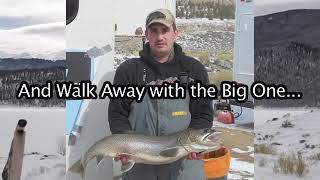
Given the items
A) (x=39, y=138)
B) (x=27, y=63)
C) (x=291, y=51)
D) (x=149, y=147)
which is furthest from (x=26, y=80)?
(x=291, y=51)

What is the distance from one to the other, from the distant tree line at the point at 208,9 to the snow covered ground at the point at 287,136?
2.29 ft

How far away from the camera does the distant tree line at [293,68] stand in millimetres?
3018

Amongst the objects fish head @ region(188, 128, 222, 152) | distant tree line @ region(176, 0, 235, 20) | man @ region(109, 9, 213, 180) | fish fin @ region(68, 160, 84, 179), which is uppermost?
distant tree line @ region(176, 0, 235, 20)

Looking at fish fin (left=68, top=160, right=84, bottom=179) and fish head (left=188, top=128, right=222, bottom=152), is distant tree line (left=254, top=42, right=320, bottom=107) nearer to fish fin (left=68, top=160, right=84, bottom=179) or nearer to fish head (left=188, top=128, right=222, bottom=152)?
fish head (left=188, top=128, right=222, bottom=152)

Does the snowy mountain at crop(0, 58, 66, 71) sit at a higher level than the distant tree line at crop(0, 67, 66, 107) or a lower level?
higher

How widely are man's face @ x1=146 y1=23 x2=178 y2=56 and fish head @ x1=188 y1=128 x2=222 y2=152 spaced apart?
582 millimetres

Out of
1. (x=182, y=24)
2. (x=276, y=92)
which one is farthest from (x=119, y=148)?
(x=276, y=92)

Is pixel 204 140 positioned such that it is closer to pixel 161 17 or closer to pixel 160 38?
pixel 160 38

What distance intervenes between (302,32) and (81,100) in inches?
62.0

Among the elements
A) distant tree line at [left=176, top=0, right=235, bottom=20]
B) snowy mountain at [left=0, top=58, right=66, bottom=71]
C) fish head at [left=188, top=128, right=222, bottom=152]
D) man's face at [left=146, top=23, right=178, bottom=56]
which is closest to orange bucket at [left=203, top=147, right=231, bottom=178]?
fish head at [left=188, top=128, right=222, bottom=152]

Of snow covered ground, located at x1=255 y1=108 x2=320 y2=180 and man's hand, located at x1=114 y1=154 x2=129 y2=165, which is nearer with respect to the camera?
man's hand, located at x1=114 y1=154 x2=129 y2=165

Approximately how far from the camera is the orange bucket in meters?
3.02

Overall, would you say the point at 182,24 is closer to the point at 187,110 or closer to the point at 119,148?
the point at 187,110

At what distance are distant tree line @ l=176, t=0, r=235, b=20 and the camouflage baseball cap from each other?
10 centimetres
